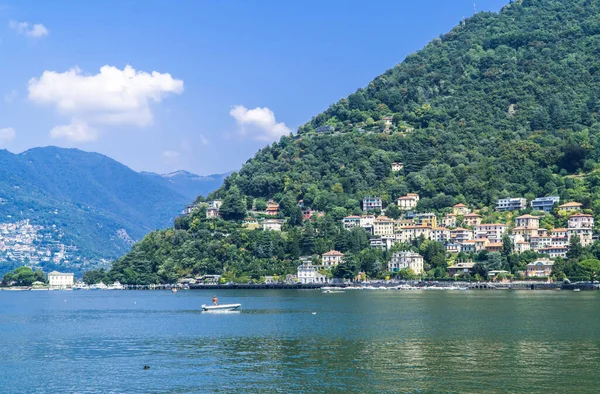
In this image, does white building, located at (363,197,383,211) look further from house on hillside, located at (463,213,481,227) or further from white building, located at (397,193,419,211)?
house on hillside, located at (463,213,481,227)

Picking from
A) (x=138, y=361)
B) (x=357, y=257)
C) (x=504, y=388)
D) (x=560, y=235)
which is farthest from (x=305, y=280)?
(x=504, y=388)

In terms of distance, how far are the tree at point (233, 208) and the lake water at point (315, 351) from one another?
83500 millimetres

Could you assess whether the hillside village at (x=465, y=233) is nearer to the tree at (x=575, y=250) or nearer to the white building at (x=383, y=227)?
the white building at (x=383, y=227)

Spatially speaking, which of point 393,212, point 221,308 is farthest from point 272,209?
point 221,308

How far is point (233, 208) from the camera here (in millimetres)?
166000

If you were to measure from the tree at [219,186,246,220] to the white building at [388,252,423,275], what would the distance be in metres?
38.4

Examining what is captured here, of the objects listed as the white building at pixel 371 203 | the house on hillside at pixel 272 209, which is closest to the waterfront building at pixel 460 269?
the white building at pixel 371 203

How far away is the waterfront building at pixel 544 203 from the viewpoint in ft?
481

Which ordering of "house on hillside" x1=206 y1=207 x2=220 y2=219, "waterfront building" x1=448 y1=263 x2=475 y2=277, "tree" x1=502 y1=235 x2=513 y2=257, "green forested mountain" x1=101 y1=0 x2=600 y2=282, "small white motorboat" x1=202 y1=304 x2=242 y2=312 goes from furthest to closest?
"house on hillside" x1=206 y1=207 x2=220 y2=219 < "green forested mountain" x1=101 y1=0 x2=600 y2=282 < "tree" x1=502 y1=235 x2=513 y2=257 < "waterfront building" x1=448 y1=263 x2=475 y2=277 < "small white motorboat" x1=202 y1=304 x2=242 y2=312

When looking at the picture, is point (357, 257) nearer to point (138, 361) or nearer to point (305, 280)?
point (305, 280)

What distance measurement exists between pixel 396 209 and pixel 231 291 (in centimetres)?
3837

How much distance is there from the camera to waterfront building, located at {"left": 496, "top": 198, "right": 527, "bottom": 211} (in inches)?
5891

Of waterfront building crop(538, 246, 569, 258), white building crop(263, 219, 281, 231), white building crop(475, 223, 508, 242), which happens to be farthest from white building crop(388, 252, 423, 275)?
white building crop(263, 219, 281, 231)

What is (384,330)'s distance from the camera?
60750 mm
